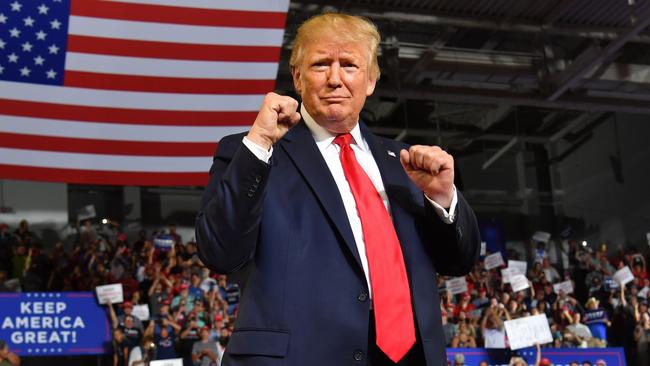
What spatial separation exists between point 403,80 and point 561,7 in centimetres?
293

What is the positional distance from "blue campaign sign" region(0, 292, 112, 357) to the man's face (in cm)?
1010

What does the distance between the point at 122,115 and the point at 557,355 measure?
6907 mm

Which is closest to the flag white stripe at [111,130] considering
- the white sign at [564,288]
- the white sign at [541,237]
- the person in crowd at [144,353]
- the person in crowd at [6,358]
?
the person in crowd at [6,358]

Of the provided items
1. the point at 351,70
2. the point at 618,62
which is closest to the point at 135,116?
the point at 351,70

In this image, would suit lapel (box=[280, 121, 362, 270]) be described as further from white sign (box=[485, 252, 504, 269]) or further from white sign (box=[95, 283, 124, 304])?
white sign (box=[485, 252, 504, 269])

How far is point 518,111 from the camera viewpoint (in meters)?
20.3

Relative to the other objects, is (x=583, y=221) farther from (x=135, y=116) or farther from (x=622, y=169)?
(x=135, y=116)

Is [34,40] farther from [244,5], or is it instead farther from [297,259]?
[297,259]

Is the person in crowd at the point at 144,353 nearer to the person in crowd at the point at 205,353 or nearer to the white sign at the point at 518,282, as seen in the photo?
the person in crowd at the point at 205,353

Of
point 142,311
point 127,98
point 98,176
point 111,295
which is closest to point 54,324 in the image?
point 111,295

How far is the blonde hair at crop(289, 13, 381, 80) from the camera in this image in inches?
66.5

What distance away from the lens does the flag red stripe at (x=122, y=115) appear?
777 centimetres

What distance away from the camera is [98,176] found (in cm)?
795

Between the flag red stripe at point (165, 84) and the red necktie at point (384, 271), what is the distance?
6.22 m
